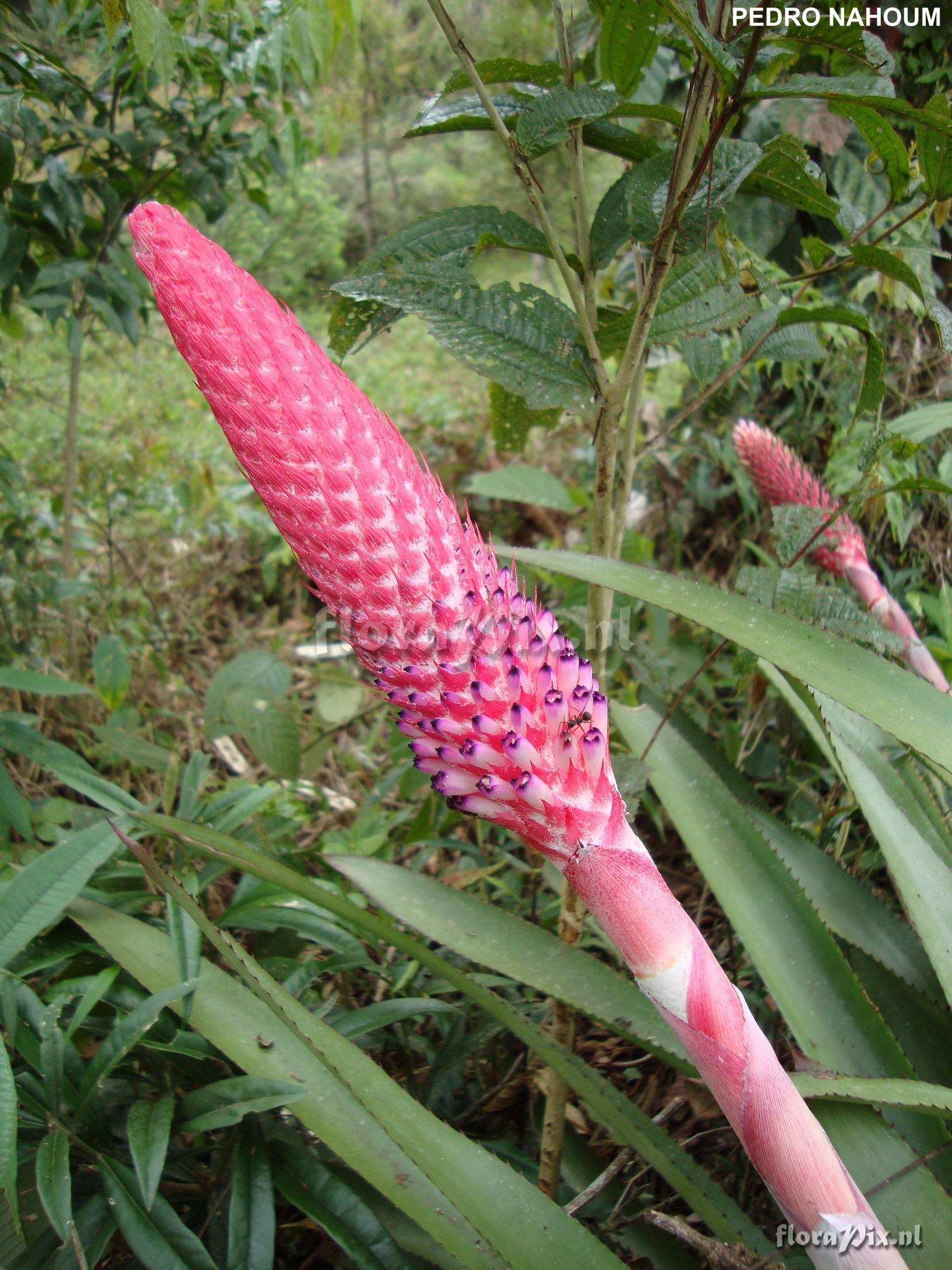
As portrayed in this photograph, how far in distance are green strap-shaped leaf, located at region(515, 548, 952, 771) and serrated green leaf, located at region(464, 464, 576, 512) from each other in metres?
1.18

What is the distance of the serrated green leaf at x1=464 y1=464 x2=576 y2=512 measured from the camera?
2.12 meters

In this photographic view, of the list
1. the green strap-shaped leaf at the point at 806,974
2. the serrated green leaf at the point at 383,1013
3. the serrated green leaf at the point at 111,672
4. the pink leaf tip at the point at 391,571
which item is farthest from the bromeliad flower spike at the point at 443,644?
the serrated green leaf at the point at 111,672

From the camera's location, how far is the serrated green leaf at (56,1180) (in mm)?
854

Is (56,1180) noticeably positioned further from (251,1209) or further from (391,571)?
(391,571)

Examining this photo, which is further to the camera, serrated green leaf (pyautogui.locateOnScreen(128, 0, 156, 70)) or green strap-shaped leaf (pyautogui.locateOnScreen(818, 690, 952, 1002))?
serrated green leaf (pyautogui.locateOnScreen(128, 0, 156, 70))

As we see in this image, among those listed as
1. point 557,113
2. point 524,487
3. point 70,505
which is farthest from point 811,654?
point 70,505

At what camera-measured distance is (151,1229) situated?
3.04 ft

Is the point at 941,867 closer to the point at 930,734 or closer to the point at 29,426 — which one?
the point at 930,734

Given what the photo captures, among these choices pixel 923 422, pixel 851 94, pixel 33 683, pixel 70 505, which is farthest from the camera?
pixel 70 505

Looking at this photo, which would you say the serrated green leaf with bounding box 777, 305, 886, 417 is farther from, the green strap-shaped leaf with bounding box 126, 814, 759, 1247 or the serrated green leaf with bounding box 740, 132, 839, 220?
the green strap-shaped leaf with bounding box 126, 814, 759, 1247

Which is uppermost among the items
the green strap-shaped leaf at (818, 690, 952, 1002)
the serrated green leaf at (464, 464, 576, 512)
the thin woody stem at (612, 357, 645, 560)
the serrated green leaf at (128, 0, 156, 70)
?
the serrated green leaf at (128, 0, 156, 70)

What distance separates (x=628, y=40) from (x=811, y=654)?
706mm

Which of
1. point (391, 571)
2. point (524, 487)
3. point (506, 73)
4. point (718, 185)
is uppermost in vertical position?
point (506, 73)


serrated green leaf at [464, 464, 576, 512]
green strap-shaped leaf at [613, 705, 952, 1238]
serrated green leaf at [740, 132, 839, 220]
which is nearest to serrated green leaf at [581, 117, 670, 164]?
Answer: serrated green leaf at [740, 132, 839, 220]
